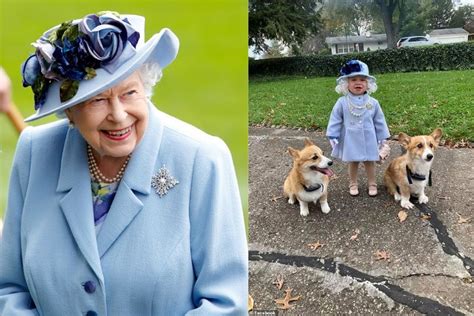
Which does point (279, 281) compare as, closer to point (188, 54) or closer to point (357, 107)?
point (357, 107)

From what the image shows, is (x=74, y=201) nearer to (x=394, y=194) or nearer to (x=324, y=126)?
(x=324, y=126)

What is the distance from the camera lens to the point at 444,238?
5.74 feet

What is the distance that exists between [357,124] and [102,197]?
101cm

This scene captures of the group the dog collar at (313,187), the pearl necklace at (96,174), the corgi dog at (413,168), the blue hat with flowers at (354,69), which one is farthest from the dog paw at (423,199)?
the pearl necklace at (96,174)

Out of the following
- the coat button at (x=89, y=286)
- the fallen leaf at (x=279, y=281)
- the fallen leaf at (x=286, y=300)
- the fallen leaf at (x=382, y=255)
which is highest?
the coat button at (x=89, y=286)

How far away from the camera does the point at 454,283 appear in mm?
1724

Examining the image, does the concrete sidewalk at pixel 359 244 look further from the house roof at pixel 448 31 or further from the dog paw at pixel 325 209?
the house roof at pixel 448 31

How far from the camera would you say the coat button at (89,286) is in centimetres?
119

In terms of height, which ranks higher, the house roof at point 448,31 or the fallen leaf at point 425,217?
the house roof at point 448,31

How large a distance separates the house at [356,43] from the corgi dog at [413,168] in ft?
1.14

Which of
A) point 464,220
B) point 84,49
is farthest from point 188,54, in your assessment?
point 464,220

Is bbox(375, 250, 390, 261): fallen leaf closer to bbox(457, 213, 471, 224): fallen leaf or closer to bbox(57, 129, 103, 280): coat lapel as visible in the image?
bbox(457, 213, 471, 224): fallen leaf

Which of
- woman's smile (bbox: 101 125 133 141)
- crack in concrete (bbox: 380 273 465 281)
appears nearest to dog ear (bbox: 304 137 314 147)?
crack in concrete (bbox: 380 273 465 281)

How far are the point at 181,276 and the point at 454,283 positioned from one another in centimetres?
106
